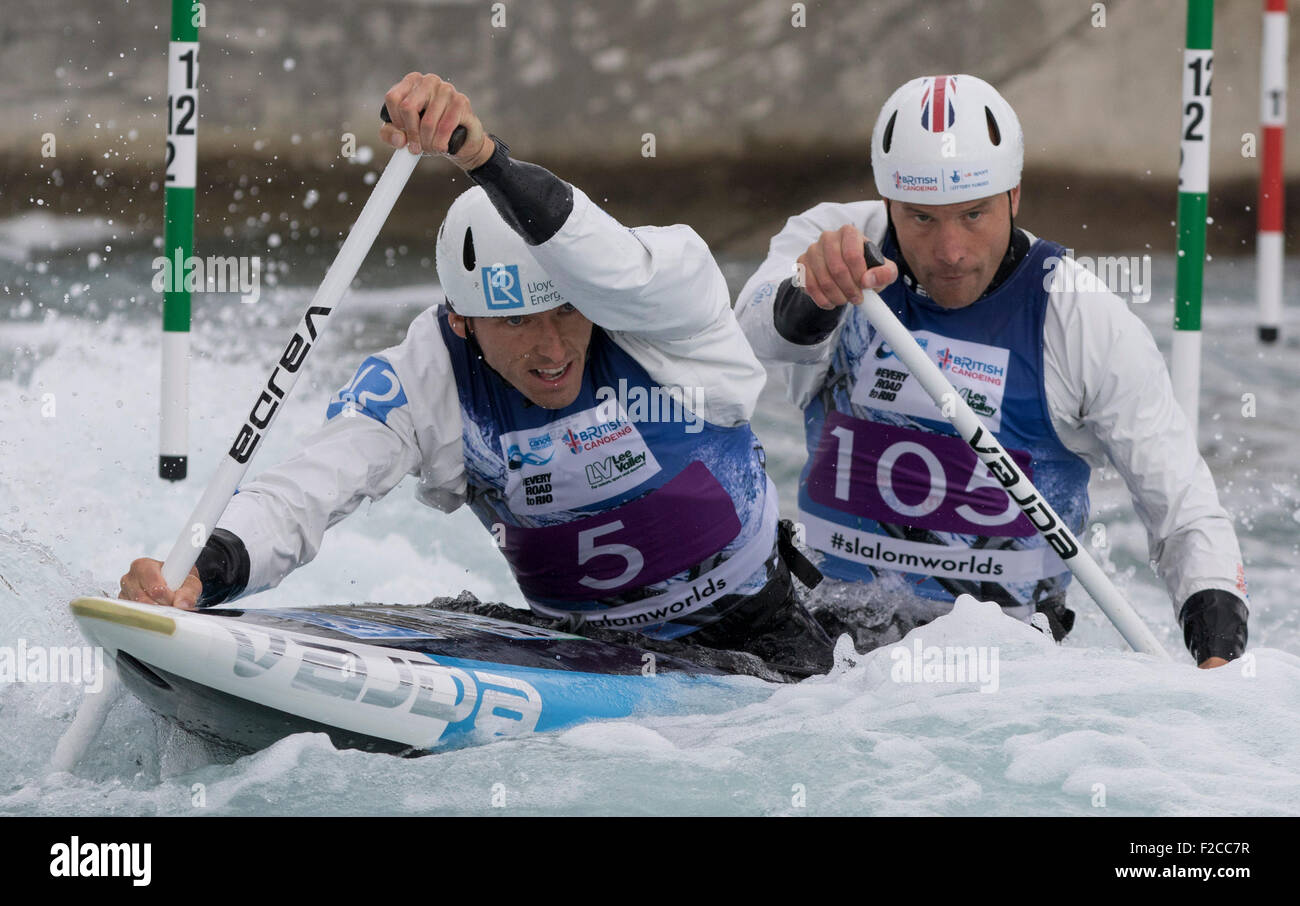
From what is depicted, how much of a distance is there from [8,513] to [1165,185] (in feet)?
27.8

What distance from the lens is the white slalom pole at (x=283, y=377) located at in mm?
2904

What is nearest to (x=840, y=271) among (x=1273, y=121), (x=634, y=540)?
(x=634, y=540)

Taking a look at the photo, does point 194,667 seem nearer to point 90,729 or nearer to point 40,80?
point 90,729

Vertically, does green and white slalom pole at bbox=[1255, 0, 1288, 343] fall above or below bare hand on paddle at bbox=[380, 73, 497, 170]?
above

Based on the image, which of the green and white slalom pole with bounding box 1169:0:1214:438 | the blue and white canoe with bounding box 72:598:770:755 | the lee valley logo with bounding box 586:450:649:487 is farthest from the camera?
the green and white slalom pole with bounding box 1169:0:1214:438

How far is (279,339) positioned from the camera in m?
7.69

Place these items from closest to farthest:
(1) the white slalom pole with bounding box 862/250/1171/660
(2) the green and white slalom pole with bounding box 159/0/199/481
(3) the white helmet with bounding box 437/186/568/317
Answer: (3) the white helmet with bounding box 437/186/568/317, (1) the white slalom pole with bounding box 862/250/1171/660, (2) the green and white slalom pole with bounding box 159/0/199/481

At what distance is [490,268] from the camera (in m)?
3.12

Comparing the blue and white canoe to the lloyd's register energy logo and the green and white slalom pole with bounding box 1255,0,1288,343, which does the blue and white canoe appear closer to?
the lloyd's register energy logo

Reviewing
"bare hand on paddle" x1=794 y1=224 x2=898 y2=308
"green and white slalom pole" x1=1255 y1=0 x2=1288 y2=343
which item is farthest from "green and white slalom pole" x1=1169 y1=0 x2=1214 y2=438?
"green and white slalom pole" x1=1255 y1=0 x2=1288 y2=343

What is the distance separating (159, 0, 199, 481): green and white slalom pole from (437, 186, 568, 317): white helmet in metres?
1.91

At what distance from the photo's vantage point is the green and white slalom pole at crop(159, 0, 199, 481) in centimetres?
477

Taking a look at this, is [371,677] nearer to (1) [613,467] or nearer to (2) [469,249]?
(1) [613,467]

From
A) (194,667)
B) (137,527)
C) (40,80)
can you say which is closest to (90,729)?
(194,667)
